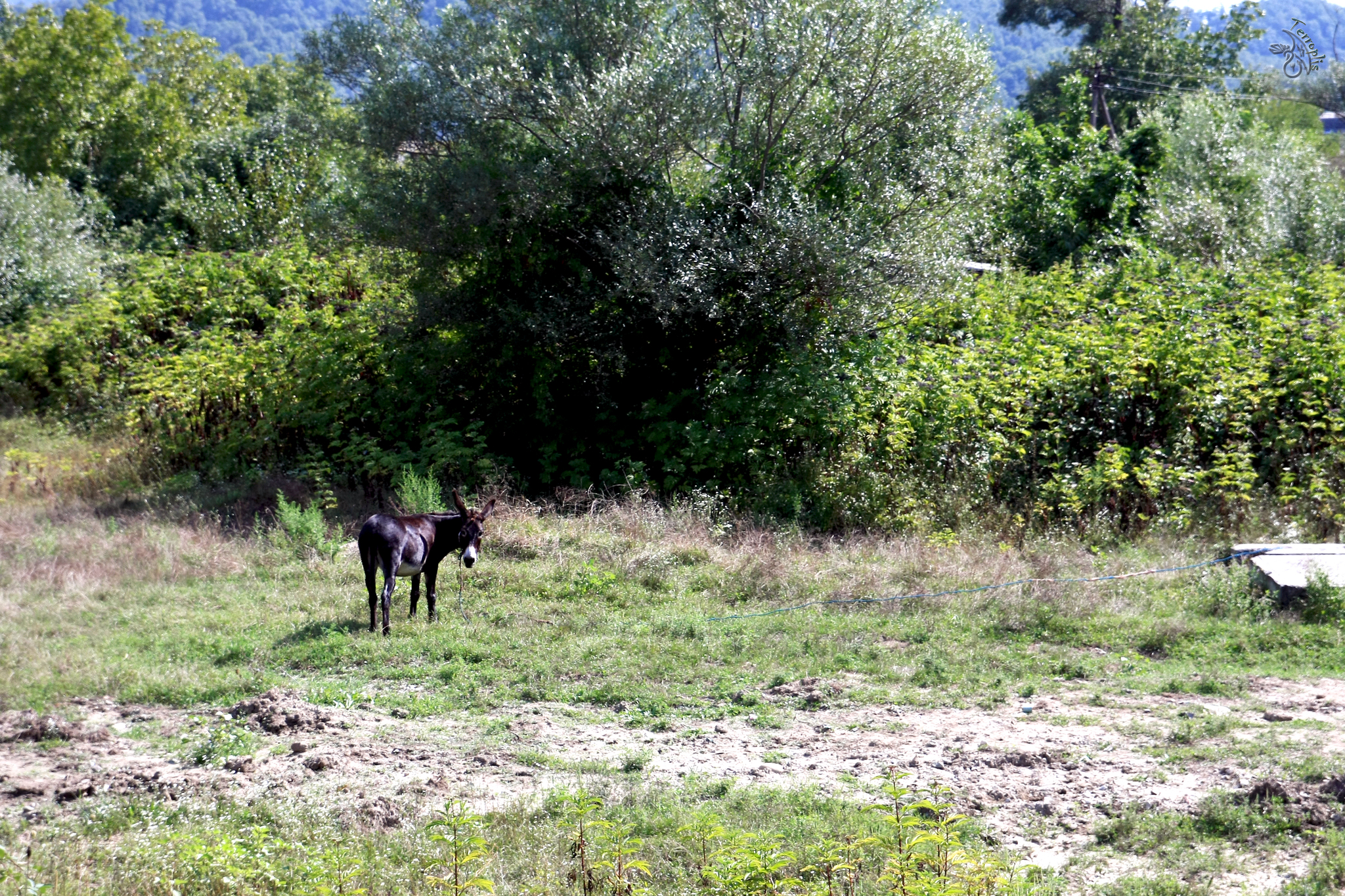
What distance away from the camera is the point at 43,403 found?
63.1 feet

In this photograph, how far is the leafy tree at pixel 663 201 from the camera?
13.8 meters

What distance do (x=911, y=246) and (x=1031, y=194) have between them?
1127cm

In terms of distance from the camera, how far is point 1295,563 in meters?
9.66

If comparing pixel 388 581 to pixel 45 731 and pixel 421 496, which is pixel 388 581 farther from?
pixel 421 496

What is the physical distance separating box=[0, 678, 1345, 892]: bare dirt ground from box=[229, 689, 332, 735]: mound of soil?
1 centimetres

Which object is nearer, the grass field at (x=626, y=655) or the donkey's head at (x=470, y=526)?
the grass field at (x=626, y=655)

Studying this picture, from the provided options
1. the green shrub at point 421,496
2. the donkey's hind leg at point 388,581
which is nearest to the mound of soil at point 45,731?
the donkey's hind leg at point 388,581

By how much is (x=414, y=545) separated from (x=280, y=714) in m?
2.12

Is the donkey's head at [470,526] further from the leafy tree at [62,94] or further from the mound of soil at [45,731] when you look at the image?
the leafy tree at [62,94]

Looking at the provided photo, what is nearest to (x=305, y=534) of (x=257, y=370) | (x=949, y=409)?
(x=257, y=370)

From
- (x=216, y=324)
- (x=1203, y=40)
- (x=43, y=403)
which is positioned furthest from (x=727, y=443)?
(x=1203, y=40)

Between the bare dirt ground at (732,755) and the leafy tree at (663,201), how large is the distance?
6.67 meters

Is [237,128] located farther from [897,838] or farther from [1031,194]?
[897,838]

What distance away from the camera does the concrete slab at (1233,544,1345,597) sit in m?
9.16
